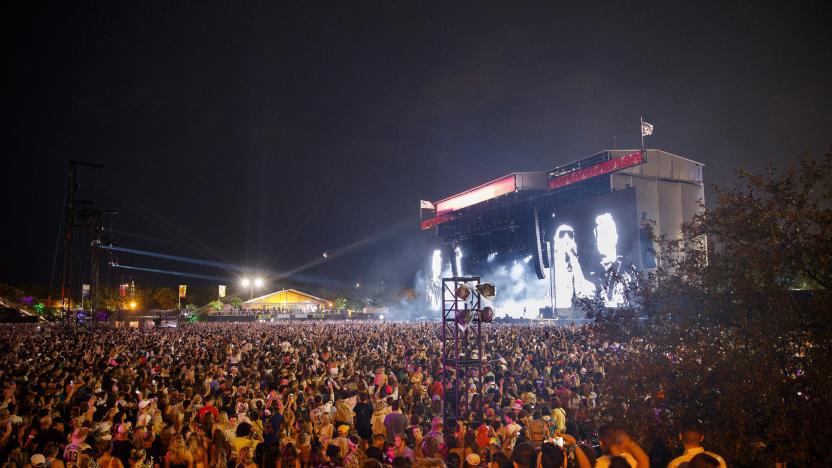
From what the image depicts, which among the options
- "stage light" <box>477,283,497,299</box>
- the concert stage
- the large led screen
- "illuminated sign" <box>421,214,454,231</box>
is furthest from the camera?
"illuminated sign" <box>421,214,454,231</box>

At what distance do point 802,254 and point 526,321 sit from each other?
38.6 meters

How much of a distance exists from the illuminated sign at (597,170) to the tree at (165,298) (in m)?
92.8

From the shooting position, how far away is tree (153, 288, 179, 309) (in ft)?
376

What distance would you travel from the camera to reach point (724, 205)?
613 centimetres

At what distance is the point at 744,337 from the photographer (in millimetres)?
5609

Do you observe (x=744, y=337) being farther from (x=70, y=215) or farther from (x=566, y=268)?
(x=566, y=268)

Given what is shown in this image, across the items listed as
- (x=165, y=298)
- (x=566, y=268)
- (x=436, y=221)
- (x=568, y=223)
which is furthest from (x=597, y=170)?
(x=165, y=298)

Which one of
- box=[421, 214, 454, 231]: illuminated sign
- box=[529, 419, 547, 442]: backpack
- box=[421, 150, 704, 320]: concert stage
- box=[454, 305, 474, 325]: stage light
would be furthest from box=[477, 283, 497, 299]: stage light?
box=[421, 214, 454, 231]: illuminated sign

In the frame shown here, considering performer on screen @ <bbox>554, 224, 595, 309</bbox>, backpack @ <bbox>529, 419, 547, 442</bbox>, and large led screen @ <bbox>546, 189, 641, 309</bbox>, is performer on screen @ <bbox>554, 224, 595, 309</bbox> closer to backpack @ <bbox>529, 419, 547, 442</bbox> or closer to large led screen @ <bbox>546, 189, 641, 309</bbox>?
large led screen @ <bbox>546, 189, 641, 309</bbox>

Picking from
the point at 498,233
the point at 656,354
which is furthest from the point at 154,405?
the point at 498,233

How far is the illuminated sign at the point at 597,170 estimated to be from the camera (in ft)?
129

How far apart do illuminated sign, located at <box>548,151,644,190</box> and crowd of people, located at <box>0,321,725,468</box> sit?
89.9 feet

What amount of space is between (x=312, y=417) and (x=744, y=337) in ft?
19.0

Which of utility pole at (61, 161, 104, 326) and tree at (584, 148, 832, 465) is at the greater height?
utility pole at (61, 161, 104, 326)
